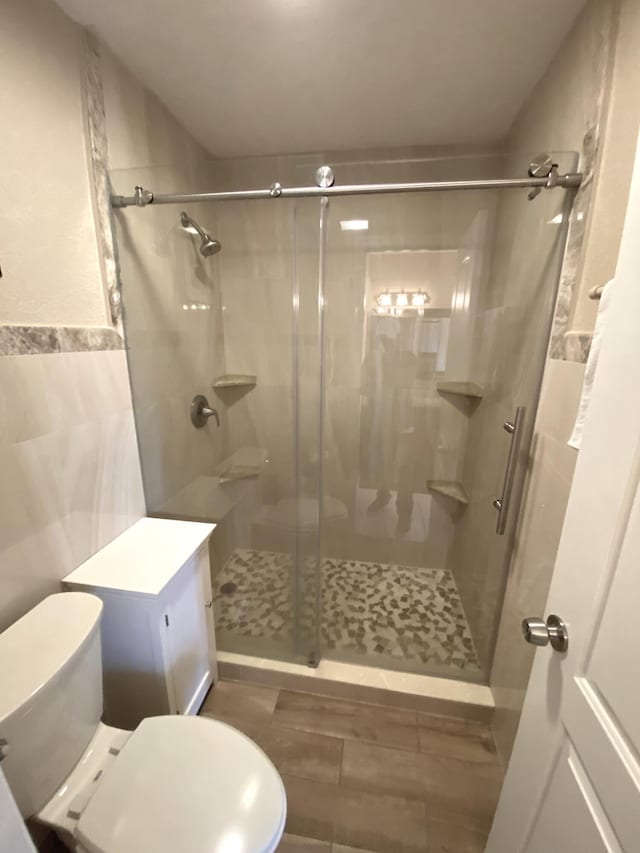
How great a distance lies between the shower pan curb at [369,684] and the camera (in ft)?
4.54

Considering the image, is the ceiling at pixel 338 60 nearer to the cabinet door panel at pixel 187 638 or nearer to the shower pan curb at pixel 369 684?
the cabinet door panel at pixel 187 638

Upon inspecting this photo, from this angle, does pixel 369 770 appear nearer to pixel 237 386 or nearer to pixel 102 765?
pixel 102 765

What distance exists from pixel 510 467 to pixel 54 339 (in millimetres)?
1603

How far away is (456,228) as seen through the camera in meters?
1.73

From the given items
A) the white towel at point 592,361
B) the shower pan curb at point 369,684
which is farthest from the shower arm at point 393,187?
the shower pan curb at point 369,684

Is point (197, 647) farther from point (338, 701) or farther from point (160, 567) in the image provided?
point (338, 701)

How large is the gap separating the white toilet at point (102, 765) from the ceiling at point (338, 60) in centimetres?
183

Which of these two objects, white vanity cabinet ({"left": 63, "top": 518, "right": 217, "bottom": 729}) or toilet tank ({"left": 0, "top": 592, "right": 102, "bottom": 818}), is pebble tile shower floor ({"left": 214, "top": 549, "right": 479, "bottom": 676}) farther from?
toilet tank ({"left": 0, "top": 592, "right": 102, "bottom": 818})

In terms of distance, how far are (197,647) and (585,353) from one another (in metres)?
1.68

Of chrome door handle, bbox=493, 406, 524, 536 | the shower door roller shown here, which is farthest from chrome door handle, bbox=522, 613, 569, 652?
the shower door roller

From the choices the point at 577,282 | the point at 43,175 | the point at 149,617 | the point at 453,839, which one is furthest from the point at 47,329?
the point at 453,839

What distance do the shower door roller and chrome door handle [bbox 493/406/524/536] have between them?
1.49 m

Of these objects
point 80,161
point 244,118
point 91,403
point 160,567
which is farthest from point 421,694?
point 244,118

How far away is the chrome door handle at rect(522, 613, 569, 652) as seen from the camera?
1.99 feet
